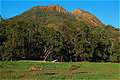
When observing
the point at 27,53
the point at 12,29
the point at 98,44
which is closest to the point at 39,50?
the point at 27,53

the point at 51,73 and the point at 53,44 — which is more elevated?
the point at 53,44

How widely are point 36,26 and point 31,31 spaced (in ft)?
14.6

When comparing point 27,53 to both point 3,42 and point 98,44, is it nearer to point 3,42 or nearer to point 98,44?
point 3,42

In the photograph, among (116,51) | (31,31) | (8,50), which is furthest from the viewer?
(116,51)

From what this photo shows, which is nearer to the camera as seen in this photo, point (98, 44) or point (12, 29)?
point (12, 29)

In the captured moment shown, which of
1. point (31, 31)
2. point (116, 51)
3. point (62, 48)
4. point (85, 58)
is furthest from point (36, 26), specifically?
point (116, 51)

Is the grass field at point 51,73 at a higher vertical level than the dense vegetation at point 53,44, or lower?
lower

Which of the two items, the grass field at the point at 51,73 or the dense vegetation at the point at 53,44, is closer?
the grass field at the point at 51,73

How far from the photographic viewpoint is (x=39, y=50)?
81750mm

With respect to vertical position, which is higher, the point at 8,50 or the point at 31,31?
the point at 31,31

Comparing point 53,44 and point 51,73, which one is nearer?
point 51,73

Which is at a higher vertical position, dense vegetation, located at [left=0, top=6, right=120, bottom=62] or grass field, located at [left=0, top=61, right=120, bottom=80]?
dense vegetation, located at [left=0, top=6, right=120, bottom=62]

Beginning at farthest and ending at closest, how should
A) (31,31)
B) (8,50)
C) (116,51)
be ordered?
1. (116,51)
2. (31,31)
3. (8,50)

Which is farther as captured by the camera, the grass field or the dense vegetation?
the dense vegetation
